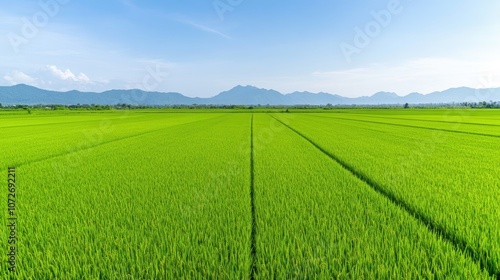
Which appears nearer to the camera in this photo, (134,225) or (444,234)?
(444,234)

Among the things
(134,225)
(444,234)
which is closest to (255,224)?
(134,225)

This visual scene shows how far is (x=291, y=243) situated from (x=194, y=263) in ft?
3.52

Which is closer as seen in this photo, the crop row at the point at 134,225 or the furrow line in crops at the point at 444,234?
the crop row at the point at 134,225

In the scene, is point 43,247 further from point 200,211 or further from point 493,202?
point 493,202

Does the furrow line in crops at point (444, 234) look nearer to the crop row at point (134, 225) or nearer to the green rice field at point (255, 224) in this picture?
the green rice field at point (255, 224)

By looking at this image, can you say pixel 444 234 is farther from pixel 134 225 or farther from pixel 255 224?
pixel 134 225

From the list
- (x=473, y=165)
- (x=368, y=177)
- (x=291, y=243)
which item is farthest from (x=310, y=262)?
(x=473, y=165)

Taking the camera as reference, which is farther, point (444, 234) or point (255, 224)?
point (255, 224)

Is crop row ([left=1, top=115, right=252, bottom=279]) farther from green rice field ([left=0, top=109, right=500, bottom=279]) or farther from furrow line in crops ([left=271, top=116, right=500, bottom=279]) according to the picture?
furrow line in crops ([left=271, top=116, right=500, bottom=279])

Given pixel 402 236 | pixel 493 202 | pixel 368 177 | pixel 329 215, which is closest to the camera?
pixel 402 236

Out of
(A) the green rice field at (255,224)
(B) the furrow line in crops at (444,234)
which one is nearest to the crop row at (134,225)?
(A) the green rice field at (255,224)

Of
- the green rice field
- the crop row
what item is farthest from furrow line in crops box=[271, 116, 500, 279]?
the crop row

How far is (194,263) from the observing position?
→ 256cm

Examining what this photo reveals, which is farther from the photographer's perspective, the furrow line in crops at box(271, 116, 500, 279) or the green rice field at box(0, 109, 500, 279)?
the furrow line in crops at box(271, 116, 500, 279)
